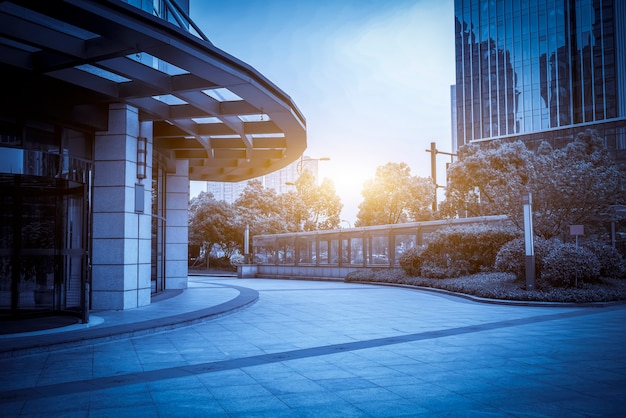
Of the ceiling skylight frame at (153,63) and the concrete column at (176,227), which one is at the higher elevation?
the ceiling skylight frame at (153,63)

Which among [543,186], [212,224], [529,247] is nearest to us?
[529,247]

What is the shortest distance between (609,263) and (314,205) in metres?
36.9

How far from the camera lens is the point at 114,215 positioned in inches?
563

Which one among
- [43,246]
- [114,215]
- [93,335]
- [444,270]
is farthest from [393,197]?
[93,335]

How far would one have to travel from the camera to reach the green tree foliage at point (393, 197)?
177 ft

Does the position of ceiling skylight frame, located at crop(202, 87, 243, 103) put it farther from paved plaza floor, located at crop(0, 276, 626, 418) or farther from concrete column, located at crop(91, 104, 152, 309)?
paved plaza floor, located at crop(0, 276, 626, 418)

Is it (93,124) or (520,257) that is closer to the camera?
(93,124)

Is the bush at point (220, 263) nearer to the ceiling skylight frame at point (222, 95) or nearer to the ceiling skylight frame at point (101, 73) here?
the ceiling skylight frame at point (222, 95)

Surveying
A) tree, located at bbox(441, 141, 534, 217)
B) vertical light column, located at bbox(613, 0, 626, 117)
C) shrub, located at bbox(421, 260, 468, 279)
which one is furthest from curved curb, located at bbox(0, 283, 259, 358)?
vertical light column, located at bbox(613, 0, 626, 117)

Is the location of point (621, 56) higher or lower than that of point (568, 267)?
higher

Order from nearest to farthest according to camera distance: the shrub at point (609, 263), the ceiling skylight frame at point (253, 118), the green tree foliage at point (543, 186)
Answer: the ceiling skylight frame at point (253, 118), the shrub at point (609, 263), the green tree foliage at point (543, 186)

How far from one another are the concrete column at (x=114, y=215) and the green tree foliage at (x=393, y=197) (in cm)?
4054

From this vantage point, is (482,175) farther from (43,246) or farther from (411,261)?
(43,246)

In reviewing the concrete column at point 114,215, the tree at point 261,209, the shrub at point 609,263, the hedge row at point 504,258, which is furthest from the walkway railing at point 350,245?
the concrete column at point 114,215
